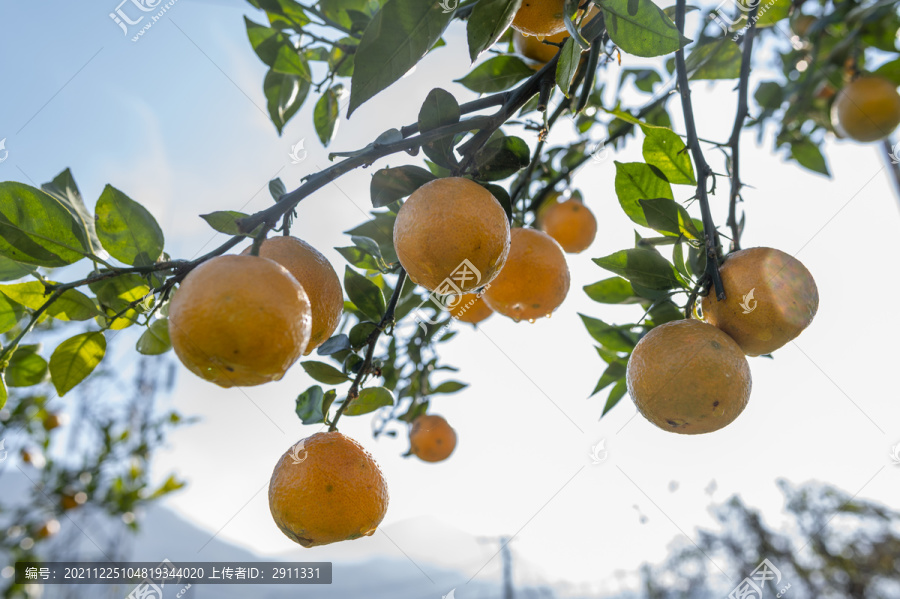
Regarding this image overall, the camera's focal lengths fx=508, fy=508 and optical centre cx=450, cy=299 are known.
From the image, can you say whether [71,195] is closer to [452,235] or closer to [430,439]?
[452,235]

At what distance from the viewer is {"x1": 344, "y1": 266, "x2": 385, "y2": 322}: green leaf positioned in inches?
45.9

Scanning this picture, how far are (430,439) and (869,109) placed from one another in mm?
2313

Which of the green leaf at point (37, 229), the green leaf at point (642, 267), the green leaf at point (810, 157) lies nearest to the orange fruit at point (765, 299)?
the green leaf at point (642, 267)

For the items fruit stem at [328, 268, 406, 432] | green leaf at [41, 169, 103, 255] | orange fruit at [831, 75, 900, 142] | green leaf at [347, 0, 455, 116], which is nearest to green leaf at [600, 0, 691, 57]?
green leaf at [347, 0, 455, 116]

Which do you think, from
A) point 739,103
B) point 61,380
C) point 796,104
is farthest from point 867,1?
point 61,380

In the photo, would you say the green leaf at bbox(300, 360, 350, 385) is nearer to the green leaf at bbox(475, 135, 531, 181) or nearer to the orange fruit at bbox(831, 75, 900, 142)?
the green leaf at bbox(475, 135, 531, 181)

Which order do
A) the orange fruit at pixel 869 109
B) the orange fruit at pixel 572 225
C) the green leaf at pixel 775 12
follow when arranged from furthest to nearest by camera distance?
the orange fruit at pixel 869 109 < the orange fruit at pixel 572 225 < the green leaf at pixel 775 12

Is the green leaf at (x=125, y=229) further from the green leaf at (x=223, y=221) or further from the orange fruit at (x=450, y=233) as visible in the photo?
the orange fruit at (x=450, y=233)

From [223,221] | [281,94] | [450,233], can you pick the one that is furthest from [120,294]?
[281,94]

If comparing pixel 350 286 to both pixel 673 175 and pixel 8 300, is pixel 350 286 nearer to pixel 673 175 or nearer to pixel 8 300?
pixel 8 300

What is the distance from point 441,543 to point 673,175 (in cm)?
444

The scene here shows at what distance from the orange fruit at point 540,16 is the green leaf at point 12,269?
1009mm

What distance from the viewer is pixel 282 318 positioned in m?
0.59

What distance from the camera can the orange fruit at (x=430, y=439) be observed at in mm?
1804
